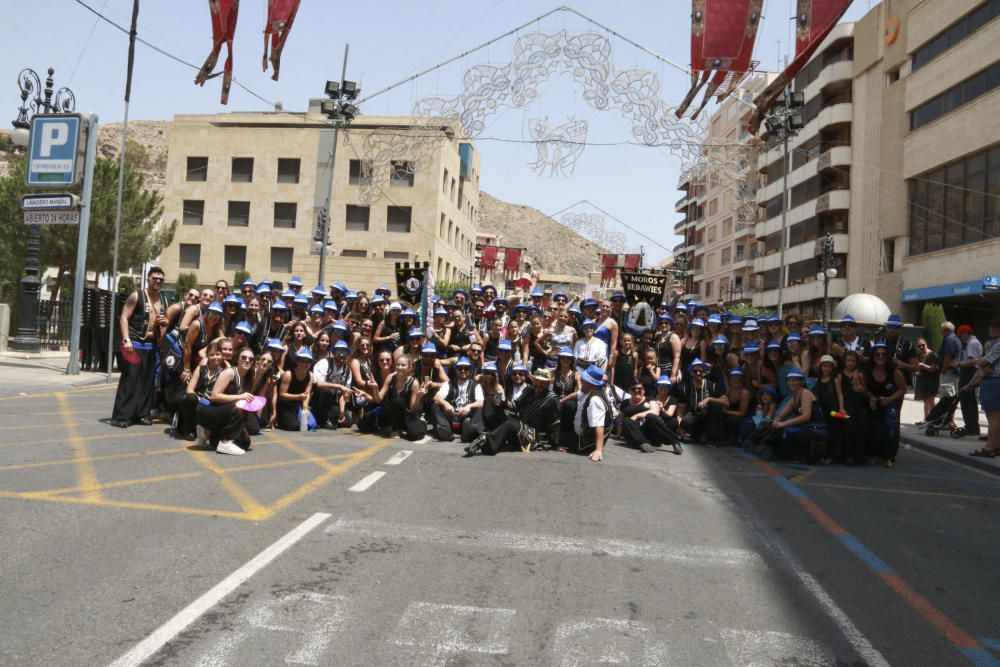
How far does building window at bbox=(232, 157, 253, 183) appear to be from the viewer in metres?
51.2

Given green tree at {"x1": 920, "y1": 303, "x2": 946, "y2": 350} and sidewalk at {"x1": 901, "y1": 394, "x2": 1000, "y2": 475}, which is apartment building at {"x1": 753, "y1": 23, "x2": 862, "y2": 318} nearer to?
green tree at {"x1": 920, "y1": 303, "x2": 946, "y2": 350}

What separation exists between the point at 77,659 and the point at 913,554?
543 centimetres

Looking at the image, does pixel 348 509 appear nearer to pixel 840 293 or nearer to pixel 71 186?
pixel 71 186

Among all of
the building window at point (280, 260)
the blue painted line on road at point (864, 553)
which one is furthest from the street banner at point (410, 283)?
the building window at point (280, 260)

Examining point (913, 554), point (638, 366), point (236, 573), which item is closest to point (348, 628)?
point (236, 573)

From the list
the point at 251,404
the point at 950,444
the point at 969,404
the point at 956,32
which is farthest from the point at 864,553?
the point at 956,32

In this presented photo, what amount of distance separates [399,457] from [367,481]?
1601mm

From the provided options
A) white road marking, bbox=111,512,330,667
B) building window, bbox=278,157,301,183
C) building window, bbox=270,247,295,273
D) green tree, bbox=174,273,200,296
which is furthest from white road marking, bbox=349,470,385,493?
building window, bbox=278,157,301,183

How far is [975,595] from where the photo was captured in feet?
16.1

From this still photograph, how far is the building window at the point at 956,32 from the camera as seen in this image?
2969 centimetres

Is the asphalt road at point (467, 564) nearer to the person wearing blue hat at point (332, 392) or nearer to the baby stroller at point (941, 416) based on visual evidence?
the person wearing blue hat at point (332, 392)

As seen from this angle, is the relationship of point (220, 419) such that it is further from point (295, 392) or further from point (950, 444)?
point (950, 444)

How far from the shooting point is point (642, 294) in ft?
47.5

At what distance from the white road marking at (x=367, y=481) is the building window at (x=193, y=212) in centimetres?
4799
